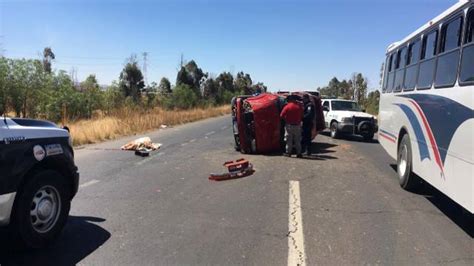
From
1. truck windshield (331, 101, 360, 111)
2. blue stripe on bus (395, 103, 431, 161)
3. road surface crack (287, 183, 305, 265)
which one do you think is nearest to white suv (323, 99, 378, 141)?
truck windshield (331, 101, 360, 111)

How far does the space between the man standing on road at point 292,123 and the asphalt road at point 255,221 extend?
2.16m

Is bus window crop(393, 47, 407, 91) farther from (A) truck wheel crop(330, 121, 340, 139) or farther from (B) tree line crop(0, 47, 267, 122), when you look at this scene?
(B) tree line crop(0, 47, 267, 122)

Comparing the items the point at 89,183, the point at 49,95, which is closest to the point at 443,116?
the point at 89,183

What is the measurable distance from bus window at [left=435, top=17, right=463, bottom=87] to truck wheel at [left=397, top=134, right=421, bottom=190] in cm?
197

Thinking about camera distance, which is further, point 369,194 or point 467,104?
point 369,194

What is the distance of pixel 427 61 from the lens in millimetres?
7895

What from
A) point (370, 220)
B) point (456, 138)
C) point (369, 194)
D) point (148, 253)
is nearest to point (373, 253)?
point (370, 220)

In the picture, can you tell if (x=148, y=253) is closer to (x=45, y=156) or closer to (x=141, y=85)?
(x=45, y=156)

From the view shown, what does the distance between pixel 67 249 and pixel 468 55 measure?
5423 millimetres

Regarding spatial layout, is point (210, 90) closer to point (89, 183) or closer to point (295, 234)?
point (89, 183)

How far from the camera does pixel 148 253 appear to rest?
4926mm

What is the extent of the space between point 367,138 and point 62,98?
55.5 feet

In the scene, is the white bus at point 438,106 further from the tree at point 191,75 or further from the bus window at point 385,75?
the tree at point 191,75

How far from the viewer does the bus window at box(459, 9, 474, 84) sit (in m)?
5.67
